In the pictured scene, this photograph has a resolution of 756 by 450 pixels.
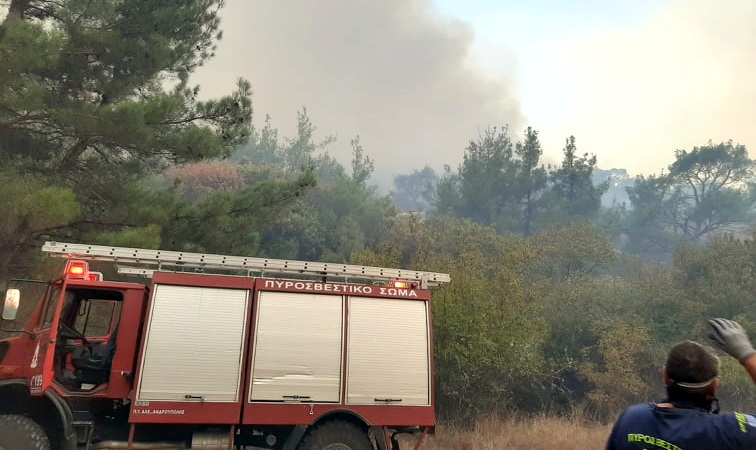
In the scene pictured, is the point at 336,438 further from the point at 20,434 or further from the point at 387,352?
the point at 20,434

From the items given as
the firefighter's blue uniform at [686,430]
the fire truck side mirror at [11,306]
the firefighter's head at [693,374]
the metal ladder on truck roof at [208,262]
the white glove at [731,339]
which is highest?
the metal ladder on truck roof at [208,262]

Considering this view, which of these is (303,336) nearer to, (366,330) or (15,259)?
(366,330)

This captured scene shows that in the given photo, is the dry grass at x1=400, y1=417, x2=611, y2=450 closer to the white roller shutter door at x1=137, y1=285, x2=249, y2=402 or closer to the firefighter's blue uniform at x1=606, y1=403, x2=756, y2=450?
the white roller shutter door at x1=137, y1=285, x2=249, y2=402

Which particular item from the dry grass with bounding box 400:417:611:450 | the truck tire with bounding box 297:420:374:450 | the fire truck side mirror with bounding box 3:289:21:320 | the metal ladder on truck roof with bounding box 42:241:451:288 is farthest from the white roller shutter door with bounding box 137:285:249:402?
the dry grass with bounding box 400:417:611:450

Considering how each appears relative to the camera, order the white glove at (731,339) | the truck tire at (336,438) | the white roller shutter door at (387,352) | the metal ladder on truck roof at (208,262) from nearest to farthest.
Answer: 1. the white glove at (731,339)
2. the truck tire at (336,438)
3. the metal ladder on truck roof at (208,262)
4. the white roller shutter door at (387,352)

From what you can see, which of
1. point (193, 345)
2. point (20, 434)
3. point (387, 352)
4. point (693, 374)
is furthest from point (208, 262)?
point (693, 374)

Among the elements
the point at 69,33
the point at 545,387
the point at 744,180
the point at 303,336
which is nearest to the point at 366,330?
the point at 303,336

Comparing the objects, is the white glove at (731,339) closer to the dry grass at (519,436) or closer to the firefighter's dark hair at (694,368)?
the firefighter's dark hair at (694,368)

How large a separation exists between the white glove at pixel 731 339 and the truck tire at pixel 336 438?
489 centimetres

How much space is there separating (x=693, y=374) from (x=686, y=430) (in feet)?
0.76

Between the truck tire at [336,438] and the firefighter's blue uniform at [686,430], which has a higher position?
the firefighter's blue uniform at [686,430]

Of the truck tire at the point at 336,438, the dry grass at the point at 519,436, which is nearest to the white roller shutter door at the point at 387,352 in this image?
the truck tire at the point at 336,438

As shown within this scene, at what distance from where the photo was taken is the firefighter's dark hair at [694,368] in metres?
2.19

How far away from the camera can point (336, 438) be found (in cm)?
641
